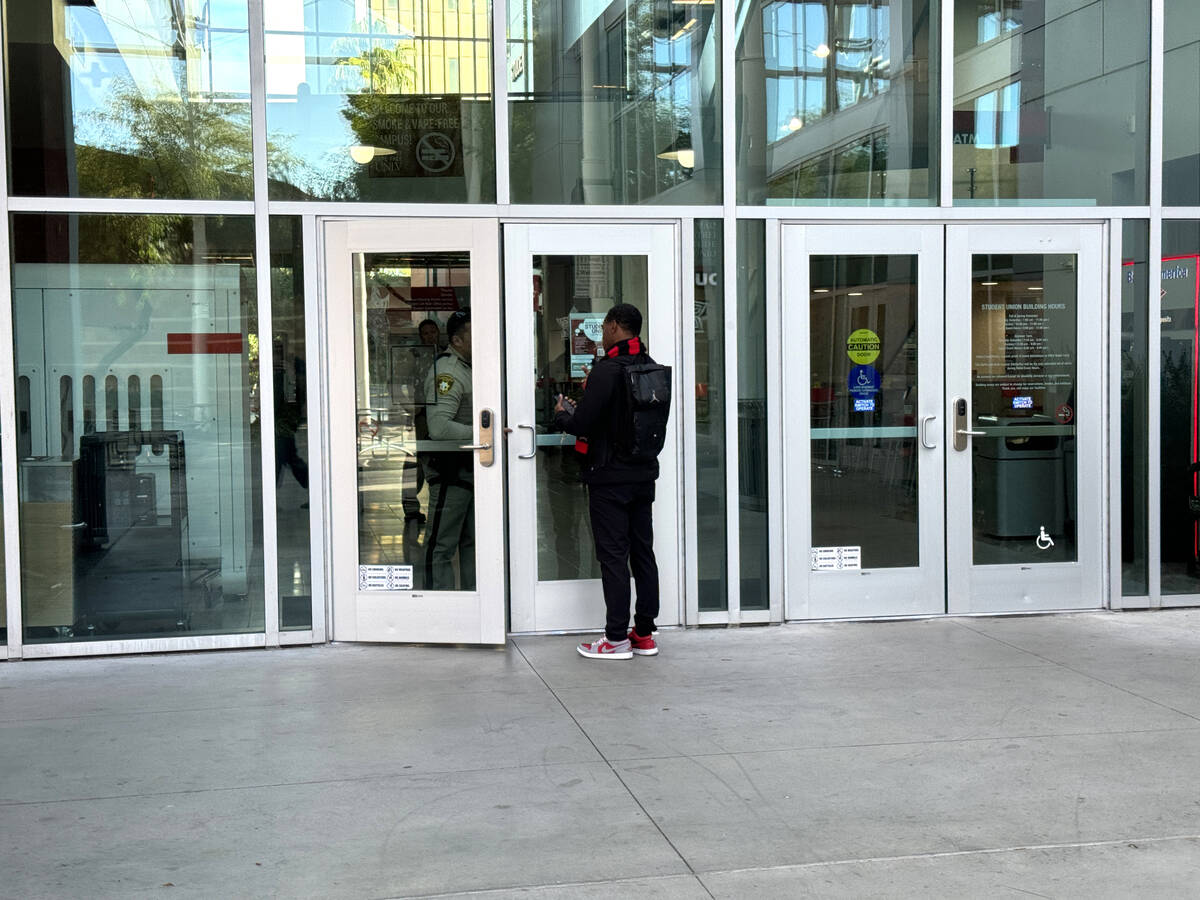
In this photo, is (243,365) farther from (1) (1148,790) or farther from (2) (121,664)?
(1) (1148,790)

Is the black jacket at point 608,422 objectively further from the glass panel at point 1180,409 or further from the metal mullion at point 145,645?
the glass panel at point 1180,409

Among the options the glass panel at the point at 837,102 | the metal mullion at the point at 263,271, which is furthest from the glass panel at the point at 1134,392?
the metal mullion at the point at 263,271

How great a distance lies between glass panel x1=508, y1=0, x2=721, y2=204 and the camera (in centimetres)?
751

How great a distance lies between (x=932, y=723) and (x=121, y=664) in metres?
4.19

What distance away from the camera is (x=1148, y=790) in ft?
15.8

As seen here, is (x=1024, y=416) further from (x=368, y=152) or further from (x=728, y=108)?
(x=368, y=152)

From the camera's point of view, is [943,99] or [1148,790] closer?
[1148,790]

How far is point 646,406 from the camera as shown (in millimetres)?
6855

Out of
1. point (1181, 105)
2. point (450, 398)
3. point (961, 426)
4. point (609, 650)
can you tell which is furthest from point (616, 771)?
point (1181, 105)

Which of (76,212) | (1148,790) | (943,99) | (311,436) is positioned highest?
(943,99)

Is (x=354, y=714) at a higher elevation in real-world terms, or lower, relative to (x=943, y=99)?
lower

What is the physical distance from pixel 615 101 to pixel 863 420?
240 centimetres

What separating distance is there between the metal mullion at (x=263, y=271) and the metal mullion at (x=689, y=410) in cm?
233

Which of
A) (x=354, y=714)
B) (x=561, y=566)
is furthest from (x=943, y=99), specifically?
(x=354, y=714)
